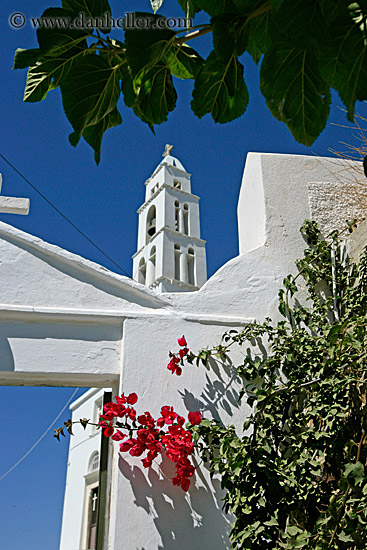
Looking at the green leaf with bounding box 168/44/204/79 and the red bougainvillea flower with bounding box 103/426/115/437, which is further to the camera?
the red bougainvillea flower with bounding box 103/426/115/437

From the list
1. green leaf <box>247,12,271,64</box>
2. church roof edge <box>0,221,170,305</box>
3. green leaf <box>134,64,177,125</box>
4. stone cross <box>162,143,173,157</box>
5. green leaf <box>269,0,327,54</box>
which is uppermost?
stone cross <box>162,143,173,157</box>

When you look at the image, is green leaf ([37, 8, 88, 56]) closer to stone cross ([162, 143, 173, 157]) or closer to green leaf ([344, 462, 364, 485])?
green leaf ([344, 462, 364, 485])

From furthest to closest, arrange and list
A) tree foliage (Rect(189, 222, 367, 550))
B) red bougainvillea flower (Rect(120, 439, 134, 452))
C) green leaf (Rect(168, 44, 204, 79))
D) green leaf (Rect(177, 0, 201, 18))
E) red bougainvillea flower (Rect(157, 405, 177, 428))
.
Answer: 1. red bougainvillea flower (Rect(157, 405, 177, 428))
2. red bougainvillea flower (Rect(120, 439, 134, 452))
3. tree foliage (Rect(189, 222, 367, 550))
4. green leaf (Rect(168, 44, 204, 79))
5. green leaf (Rect(177, 0, 201, 18))

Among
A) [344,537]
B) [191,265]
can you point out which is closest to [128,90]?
[344,537]

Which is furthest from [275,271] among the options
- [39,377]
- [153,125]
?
[153,125]

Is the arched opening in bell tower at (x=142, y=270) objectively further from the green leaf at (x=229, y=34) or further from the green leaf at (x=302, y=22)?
the green leaf at (x=302, y=22)

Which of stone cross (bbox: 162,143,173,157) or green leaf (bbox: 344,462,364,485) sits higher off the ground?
stone cross (bbox: 162,143,173,157)

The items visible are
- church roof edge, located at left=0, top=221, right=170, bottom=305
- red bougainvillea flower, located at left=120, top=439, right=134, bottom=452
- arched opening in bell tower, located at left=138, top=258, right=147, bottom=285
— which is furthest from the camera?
arched opening in bell tower, located at left=138, top=258, right=147, bottom=285

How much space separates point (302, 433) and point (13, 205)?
214cm

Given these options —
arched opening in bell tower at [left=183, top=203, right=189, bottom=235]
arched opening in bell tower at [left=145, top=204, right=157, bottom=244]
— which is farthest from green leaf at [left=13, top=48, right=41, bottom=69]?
arched opening in bell tower at [left=145, top=204, right=157, bottom=244]

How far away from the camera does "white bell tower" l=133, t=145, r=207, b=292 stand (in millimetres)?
29078

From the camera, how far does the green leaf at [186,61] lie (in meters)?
1.27

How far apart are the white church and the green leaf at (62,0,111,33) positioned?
215 centimetres

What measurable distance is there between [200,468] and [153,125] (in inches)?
82.4
